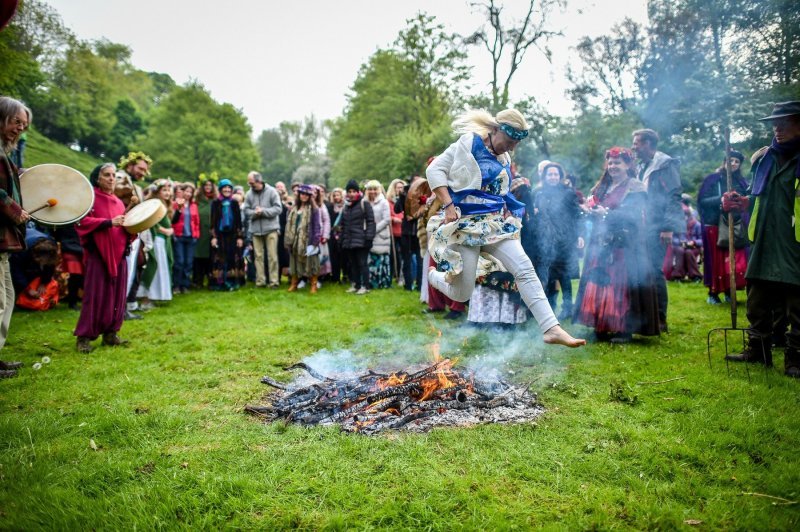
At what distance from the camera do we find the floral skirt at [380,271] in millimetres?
11281

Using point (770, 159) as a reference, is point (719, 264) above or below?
below

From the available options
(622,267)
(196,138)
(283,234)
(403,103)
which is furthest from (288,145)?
(622,267)

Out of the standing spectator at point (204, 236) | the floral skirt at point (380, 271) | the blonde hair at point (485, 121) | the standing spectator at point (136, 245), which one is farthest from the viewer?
the floral skirt at point (380, 271)

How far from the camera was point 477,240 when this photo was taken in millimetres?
4180

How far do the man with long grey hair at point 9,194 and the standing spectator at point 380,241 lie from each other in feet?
22.6

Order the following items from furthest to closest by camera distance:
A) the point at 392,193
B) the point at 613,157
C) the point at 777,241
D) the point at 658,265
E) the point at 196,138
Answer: the point at 196,138 < the point at 392,193 < the point at 658,265 < the point at 613,157 < the point at 777,241

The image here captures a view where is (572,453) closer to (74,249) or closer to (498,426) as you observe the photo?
(498,426)

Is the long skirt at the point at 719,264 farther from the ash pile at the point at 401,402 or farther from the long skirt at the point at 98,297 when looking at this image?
the long skirt at the point at 98,297

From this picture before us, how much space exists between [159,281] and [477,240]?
718cm

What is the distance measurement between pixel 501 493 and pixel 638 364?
10.0 feet

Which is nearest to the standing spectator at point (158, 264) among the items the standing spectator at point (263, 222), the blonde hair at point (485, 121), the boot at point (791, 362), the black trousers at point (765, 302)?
the standing spectator at point (263, 222)

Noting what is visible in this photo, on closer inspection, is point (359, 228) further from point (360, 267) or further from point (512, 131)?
point (512, 131)

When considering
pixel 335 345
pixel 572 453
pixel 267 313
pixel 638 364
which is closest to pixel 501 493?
pixel 572 453

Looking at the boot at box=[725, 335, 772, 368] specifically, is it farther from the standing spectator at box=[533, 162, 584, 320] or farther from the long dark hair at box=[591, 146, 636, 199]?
the standing spectator at box=[533, 162, 584, 320]
